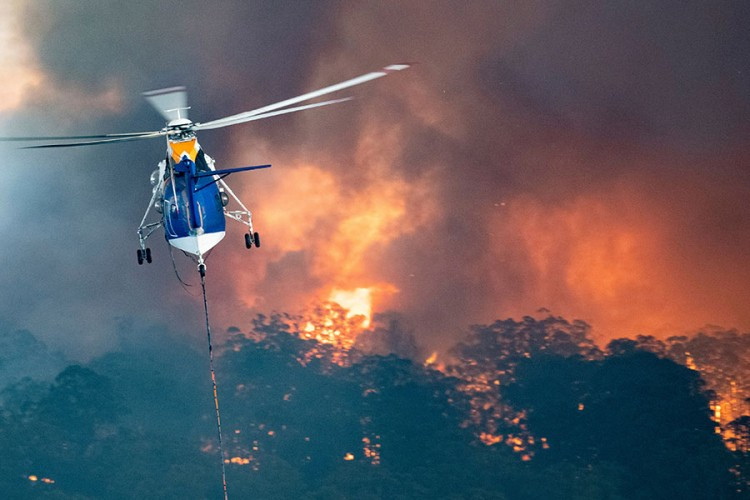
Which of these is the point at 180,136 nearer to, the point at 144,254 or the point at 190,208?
the point at 190,208

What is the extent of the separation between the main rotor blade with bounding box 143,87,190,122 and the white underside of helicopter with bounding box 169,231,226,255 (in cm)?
624

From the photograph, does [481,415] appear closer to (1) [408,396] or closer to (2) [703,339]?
(1) [408,396]

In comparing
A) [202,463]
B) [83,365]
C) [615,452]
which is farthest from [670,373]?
[83,365]

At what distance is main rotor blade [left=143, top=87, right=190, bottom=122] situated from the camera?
141 feet

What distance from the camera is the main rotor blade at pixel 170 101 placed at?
43000 millimetres

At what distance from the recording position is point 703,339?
85250 millimetres

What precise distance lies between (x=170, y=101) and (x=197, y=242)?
7340 mm

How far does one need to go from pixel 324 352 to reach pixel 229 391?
14757 millimetres

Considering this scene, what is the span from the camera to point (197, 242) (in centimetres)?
4100

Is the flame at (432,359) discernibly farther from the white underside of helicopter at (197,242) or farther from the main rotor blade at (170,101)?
the white underside of helicopter at (197,242)

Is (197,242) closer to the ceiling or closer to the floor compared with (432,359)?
closer to the floor

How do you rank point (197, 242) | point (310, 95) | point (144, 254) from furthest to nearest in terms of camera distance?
point (144, 254) < point (197, 242) < point (310, 95)

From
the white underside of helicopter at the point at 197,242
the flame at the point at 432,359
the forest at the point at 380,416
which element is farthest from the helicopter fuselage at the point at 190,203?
the flame at the point at 432,359

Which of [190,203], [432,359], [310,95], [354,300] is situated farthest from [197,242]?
[432,359]
